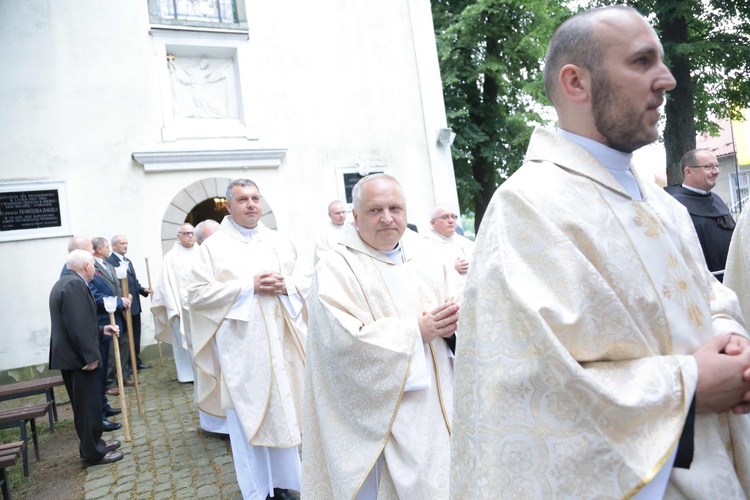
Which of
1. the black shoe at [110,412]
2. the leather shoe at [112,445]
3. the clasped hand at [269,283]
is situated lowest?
the leather shoe at [112,445]

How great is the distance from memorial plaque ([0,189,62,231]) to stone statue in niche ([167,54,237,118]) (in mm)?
2665

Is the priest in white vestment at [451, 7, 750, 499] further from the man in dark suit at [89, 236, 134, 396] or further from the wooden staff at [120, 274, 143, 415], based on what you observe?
the man in dark suit at [89, 236, 134, 396]

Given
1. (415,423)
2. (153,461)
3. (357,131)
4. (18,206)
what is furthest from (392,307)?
(357,131)

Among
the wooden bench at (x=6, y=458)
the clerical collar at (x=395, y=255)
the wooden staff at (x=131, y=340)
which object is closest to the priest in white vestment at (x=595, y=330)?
the clerical collar at (x=395, y=255)

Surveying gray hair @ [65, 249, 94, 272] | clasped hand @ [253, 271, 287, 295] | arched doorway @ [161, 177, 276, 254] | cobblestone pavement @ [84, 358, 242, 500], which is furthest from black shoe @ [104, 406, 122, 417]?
clasped hand @ [253, 271, 287, 295]

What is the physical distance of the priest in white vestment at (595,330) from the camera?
1344 mm

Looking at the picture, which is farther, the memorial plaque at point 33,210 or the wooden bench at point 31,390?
the memorial plaque at point 33,210

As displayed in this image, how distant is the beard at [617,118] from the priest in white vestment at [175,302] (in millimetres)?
7683

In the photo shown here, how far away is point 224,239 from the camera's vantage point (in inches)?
185

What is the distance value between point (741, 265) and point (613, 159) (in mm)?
2274

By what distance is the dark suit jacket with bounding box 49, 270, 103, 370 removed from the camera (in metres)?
5.58

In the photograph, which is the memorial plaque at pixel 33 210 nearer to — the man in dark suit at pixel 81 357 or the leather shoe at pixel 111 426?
the leather shoe at pixel 111 426

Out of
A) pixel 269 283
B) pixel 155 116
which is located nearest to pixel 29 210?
pixel 155 116

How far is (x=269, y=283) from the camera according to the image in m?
4.45
